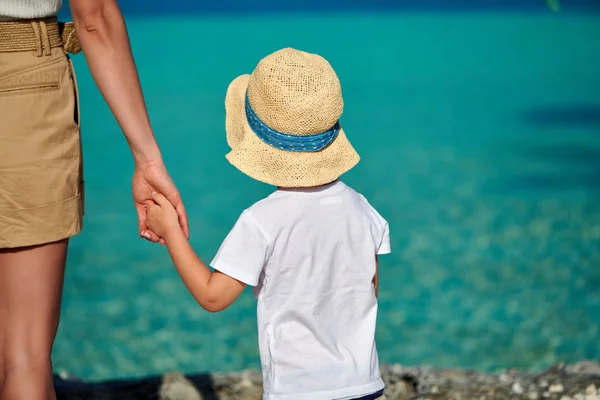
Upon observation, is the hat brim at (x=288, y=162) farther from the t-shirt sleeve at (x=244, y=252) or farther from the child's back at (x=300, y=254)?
the t-shirt sleeve at (x=244, y=252)

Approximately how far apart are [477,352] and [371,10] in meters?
20.5

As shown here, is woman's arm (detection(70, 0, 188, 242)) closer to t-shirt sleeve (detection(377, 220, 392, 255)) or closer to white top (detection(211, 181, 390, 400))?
white top (detection(211, 181, 390, 400))

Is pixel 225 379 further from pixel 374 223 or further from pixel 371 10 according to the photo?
pixel 371 10

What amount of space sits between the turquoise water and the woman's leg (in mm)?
2515

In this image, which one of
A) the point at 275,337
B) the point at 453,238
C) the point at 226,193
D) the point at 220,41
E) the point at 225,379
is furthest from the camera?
the point at 220,41

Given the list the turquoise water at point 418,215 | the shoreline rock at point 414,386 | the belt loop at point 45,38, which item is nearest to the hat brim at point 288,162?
the belt loop at point 45,38

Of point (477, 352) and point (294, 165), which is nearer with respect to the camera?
point (294, 165)

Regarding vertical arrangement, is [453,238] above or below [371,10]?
below

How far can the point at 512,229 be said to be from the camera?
24.2ft

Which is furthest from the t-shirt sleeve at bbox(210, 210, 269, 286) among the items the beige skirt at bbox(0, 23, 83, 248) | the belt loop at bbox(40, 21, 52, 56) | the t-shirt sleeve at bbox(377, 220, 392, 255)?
the belt loop at bbox(40, 21, 52, 56)

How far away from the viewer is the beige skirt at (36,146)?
240 cm

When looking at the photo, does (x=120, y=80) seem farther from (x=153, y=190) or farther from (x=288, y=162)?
(x=288, y=162)

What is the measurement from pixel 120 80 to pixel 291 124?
533 millimetres

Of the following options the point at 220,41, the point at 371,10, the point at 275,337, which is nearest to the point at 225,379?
the point at 275,337
